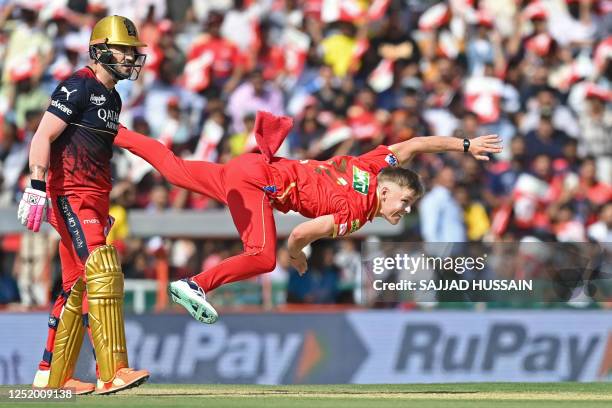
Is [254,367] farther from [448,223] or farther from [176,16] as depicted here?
[176,16]

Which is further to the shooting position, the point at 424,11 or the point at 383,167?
the point at 424,11

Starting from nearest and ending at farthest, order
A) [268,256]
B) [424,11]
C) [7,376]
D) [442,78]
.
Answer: [268,256] → [7,376] → [442,78] → [424,11]

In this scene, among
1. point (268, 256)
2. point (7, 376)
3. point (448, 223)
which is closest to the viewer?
point (268, 256)

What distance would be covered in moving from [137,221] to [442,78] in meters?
5.37

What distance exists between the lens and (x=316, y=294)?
13953mm

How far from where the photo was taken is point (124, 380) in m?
8.98

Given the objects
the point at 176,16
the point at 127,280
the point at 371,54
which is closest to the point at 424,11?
the point at 371,54

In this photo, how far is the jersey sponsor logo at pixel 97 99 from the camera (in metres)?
9.22

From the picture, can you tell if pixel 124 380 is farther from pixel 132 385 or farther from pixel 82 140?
pixel 82 140

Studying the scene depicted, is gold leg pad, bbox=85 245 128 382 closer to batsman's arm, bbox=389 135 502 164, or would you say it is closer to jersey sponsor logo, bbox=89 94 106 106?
jersey sponsor logo, bbox=89 94 106 106

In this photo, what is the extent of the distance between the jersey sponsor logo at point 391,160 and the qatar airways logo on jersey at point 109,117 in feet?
6.88

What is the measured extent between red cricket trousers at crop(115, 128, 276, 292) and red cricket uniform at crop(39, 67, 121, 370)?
57cm

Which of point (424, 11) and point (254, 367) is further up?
point (424, 11)

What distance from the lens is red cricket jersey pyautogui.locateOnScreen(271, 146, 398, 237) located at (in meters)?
9.74
